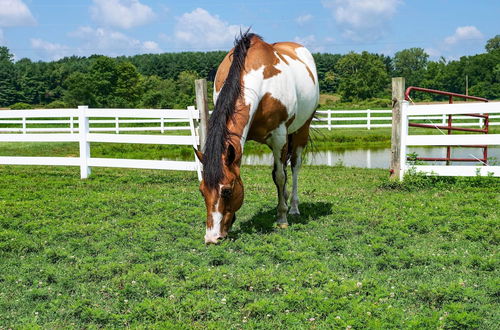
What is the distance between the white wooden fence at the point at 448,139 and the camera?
337 inches

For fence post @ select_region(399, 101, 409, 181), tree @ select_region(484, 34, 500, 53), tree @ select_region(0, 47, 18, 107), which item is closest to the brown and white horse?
fence post @ select_region(399, 101, 409, 181)

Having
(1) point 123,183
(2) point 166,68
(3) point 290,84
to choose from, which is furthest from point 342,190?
(2) point 166,68

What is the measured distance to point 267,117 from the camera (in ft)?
19.6

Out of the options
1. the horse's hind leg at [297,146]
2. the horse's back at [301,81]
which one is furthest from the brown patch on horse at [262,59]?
the horse's hind leg at [297,146]

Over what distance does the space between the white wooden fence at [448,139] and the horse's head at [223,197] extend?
15.9 feet

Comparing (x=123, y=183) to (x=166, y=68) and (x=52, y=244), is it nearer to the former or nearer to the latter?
(x=52, y=244)

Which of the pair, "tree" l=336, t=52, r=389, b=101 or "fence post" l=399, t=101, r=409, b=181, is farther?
"tree" l=336, t=52, r=389, b=101

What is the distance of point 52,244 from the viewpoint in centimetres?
559

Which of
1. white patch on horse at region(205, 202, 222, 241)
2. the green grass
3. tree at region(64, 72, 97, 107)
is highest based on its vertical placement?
tree at region(64, 72, 97, 107)

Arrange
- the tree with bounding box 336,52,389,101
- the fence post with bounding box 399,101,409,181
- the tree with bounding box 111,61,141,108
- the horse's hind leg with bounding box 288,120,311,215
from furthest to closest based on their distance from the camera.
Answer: the tree with bounding box 111,61,141,108
the tree with bounding box 336,52,389,101
the fence post with bounding box 399,101,409,181
the horse's hind leg with bounding box 288,120,311,215

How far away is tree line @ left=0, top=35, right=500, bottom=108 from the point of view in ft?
191

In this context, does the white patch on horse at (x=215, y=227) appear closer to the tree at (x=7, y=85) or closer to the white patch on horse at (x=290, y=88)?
the white patch on horse at (x=290, y=88)

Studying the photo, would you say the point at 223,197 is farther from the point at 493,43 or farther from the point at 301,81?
the point at 493,43

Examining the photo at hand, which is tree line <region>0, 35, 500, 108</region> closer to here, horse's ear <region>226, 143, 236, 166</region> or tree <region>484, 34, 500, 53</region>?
tree <region>484, 34, 500, 53</region>
